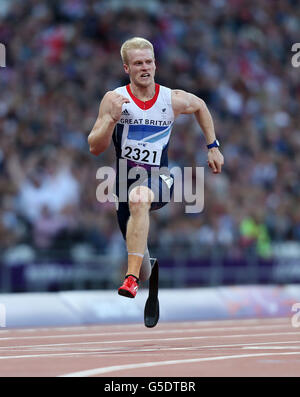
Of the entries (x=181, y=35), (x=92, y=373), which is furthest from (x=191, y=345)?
(x=181, y=35)

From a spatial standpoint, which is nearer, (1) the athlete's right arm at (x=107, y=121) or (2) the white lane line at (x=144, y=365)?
(2) the white lane line at (x=144, y=365)

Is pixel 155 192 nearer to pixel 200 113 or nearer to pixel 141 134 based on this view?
pixel 141 134

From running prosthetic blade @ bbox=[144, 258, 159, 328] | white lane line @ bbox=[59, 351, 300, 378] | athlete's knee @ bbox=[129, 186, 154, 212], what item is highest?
athlete's knee @ bbox=[129, 186, 154, 212]

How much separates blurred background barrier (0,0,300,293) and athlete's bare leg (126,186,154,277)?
19.2 ft

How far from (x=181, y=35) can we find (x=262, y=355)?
15.5 meters

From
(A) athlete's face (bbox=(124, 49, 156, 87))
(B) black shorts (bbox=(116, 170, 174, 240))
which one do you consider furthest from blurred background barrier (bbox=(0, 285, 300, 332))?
(A) athlete's face (bbox=(124, 49, 156, 87))

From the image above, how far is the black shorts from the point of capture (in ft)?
29.7

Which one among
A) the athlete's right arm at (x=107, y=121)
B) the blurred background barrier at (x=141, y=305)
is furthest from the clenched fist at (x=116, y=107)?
the blurred background barrier at (x=141, y=305)

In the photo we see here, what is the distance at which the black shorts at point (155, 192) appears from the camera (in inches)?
356

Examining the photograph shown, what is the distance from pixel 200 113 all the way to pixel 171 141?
10005 millimetres

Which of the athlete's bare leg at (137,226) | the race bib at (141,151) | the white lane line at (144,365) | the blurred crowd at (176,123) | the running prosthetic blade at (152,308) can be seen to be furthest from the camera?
the blurred crowd at (176,123)

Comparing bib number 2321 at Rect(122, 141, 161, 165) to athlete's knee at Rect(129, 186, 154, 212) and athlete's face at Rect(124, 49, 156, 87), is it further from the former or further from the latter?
athlete's face at Rect(124, 49, 156, 87)

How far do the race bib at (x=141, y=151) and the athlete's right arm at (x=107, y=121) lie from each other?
1.56 ft

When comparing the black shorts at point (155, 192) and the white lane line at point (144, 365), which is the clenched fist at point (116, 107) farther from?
the white lane line at point (144, 365)
